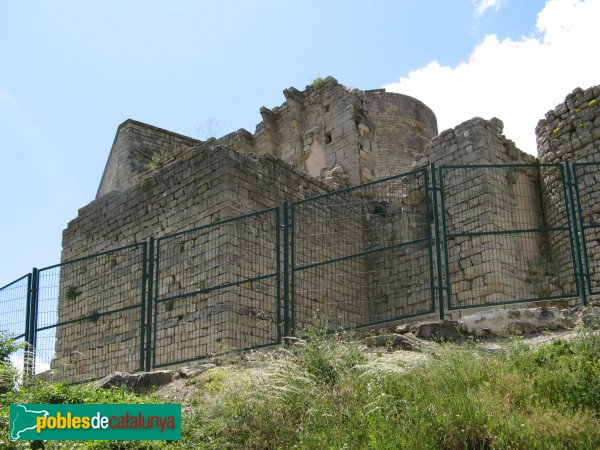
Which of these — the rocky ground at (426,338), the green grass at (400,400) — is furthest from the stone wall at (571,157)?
the green grass at (400,400)

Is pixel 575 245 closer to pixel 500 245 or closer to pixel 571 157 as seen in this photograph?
pixel 500 245

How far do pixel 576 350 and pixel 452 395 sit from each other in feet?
4.60

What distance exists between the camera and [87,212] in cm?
1584

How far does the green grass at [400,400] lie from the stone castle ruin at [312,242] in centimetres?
321

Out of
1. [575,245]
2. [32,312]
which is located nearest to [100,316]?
[32,312]

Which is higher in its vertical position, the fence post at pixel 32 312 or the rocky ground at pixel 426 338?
the fence post at pixel 32 312

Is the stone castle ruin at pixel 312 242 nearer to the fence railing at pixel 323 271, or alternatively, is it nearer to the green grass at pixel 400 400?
the fence railing at pixel 323 271

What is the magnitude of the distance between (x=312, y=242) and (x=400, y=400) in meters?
7.01

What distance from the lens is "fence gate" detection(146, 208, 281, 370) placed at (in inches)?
464

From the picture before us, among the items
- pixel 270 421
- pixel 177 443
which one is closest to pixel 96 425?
pixel 177 443

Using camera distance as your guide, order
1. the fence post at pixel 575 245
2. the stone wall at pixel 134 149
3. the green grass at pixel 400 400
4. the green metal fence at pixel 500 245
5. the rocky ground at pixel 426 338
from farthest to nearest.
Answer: the stone wall at pixel 134 149 < the green metal fence at pixel 500 245 < the fence post at pixel 575 245 < the rocky ground at pixel 426 338 < the green grass at pixel 400 400

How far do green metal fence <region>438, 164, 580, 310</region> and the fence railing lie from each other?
22 mm

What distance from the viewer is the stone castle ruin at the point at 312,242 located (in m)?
12.3

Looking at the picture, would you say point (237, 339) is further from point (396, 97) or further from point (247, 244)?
point (396, 97)
